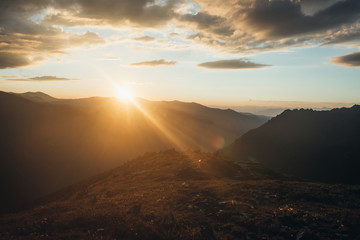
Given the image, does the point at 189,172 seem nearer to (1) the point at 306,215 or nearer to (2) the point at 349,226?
(1) the point at 306,215

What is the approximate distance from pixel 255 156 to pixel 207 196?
12754cm

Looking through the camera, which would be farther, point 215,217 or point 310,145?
point 310,145

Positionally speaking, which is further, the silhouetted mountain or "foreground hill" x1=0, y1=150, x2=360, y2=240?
the silhouetted mountain

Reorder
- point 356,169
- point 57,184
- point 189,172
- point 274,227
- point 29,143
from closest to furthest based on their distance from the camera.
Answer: point 274,227 → point 189,172 → point 356,169 → point 57,184 → point 29,143

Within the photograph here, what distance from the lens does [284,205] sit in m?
20.4

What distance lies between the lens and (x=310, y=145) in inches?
5448

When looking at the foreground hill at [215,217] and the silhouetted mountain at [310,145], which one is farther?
the silhouetted mountain at [310,145]

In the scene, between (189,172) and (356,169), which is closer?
(189,172)

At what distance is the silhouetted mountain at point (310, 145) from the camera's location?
366 ft

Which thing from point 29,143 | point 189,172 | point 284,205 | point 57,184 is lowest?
point 57,184

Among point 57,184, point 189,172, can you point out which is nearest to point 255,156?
point 189,172

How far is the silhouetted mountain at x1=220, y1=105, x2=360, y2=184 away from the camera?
11169 cm

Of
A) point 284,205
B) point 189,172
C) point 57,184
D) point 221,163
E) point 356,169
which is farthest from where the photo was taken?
point 57,184

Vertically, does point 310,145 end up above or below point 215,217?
below
